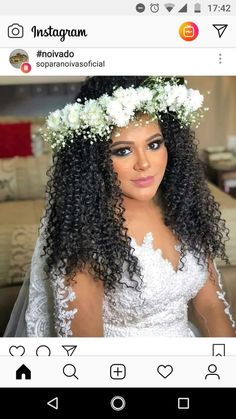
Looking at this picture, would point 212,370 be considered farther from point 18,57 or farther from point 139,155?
point 18,57

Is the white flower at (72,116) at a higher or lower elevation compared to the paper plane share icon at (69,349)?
higher

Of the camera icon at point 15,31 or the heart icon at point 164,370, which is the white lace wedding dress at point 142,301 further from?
the camera icon at point 15,31

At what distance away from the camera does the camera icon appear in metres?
0.53

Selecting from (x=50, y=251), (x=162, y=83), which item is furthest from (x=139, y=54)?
(x=50, y=251)

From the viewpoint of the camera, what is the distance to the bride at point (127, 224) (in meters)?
0.61

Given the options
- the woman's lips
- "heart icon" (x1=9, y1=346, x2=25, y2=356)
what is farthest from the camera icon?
"heart icon" (x1=9, y1=346, x2=25, y2=356)

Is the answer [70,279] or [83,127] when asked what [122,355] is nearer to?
[70,279]

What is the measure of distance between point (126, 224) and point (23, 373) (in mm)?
227

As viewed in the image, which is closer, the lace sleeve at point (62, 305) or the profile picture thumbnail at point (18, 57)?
the profile picture thumbnail at point (18, 57)

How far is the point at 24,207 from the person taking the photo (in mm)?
1278

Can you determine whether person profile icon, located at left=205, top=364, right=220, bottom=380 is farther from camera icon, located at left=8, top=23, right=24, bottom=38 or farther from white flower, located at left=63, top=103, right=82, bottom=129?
camera icon, located at left=8, top=23, right=24, bottom=38

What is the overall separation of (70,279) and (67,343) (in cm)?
10
